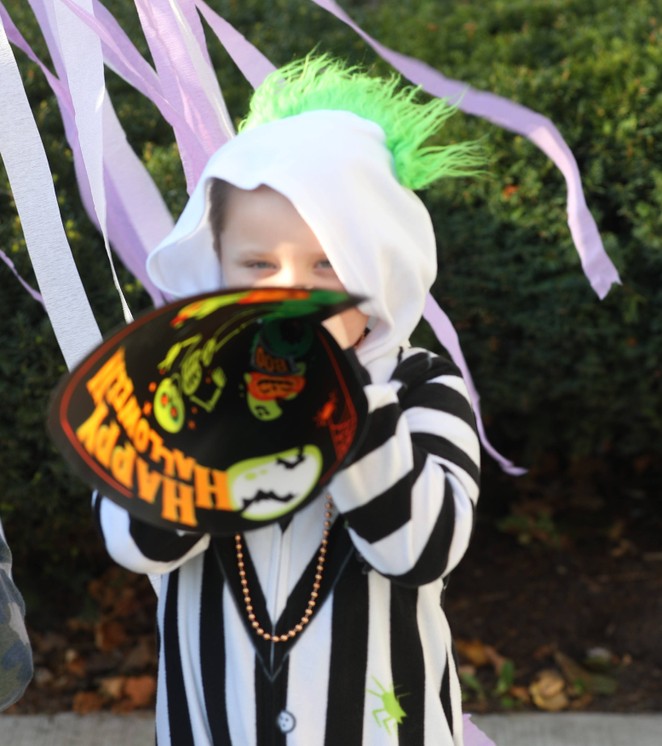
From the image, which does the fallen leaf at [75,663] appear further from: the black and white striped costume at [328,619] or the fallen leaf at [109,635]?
the black and white striped costume at [328,619]

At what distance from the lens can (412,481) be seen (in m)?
1.39

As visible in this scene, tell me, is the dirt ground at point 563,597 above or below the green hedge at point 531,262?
below

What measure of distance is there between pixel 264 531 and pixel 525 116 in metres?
0.95

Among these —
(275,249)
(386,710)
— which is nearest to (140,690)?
(386,710)

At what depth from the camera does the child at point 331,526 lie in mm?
1421

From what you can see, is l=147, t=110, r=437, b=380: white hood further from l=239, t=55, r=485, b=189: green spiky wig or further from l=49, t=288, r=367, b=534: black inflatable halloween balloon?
l=49, t=288, r=367, b=534: black inflatable halloween balloon

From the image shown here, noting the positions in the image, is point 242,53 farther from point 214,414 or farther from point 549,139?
point 214,414

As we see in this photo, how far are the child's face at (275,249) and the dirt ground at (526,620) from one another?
1786 millimetres

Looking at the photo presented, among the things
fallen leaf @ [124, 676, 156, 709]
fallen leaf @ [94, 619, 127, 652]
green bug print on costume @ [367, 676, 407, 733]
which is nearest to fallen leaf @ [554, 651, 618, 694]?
fallen leaf @ [124, 676, 156, 709]

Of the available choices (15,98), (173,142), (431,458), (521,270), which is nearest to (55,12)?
(15,98)

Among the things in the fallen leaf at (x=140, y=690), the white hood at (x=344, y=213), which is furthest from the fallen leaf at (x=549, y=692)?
the white hood at (x=344, y=213)

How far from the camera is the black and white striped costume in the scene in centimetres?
147

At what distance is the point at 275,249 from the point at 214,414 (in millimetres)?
223

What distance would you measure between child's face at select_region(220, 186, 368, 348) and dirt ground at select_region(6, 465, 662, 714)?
70.3 inches
